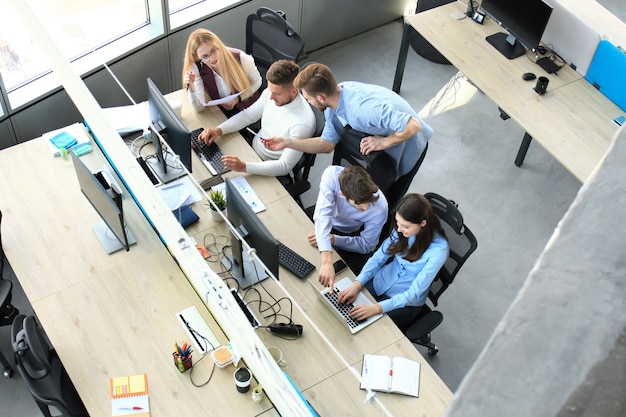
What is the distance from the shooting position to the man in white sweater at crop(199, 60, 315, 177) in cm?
371

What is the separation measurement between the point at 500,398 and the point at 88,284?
3.13 m

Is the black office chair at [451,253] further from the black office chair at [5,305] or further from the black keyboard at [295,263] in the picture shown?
the black office chair at [5,305]

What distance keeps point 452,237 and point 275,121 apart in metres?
1.28

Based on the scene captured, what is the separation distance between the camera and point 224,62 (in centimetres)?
404

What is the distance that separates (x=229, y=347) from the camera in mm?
3064

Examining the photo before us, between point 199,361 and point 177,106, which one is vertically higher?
point 177,106

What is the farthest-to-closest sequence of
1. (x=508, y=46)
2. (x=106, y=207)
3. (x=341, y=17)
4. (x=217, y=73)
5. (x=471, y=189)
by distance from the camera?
1. (x=341, y=17)
2. (x=471, y=189)
3. (x=508, y=46)
4. (x=217, y=73)
5. (x=106, y=207)

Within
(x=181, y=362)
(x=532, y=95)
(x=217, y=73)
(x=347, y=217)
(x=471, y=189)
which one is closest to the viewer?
(x=181, y=362)

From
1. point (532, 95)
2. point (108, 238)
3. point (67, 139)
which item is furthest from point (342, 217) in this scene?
point (532, 95)

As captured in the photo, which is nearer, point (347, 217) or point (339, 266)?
point (339, 266)

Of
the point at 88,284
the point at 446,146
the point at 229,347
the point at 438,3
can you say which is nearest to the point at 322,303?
the point at 229,347

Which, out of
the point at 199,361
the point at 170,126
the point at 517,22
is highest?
the point at 517,22

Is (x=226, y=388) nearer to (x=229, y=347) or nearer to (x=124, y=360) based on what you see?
(x=229, y=347)

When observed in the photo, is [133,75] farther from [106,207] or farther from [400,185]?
[400,185]
